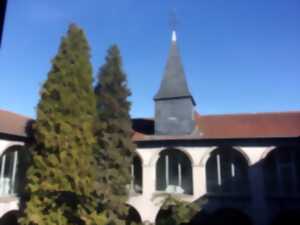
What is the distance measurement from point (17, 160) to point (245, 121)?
45.1ft

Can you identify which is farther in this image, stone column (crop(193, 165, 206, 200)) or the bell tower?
the bell tower

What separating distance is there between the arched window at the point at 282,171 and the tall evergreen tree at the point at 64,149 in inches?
361

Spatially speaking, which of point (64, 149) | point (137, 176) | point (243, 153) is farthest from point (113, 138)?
point (243, 153)

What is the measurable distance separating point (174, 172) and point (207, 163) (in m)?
2.04

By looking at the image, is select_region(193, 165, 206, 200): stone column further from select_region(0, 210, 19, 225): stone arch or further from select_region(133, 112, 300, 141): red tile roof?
select_region(0, 210, 19, 225): stone arch

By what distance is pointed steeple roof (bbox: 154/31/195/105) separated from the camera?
17.8 meters

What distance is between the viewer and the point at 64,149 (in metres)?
13.2

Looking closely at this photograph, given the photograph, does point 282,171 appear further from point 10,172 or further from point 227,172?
point 10,172

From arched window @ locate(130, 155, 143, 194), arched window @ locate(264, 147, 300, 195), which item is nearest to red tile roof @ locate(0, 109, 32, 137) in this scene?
arched window @ locate(130, 155, 143, 194)

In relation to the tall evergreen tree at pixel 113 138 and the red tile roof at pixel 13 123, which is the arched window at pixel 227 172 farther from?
the red tile roof at pixel 13 123

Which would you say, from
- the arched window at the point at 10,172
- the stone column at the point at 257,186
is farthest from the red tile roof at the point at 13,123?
the stone column at the point at 257,186

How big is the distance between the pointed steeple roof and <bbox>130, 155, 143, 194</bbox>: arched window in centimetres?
426

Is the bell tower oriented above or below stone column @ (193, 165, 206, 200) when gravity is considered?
above

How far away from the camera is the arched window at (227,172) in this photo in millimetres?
15422
